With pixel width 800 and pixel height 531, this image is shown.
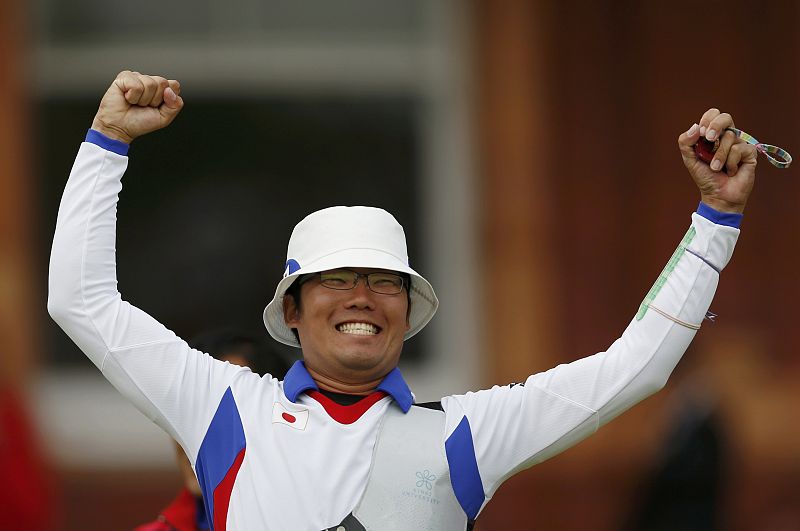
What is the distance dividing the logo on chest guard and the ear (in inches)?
19.2

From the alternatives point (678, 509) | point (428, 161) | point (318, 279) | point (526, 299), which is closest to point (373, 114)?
point (428, 161)

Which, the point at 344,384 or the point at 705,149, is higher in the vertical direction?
the point at 705,149

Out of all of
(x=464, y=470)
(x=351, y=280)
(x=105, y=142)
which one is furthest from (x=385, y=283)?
(x=105, y=142)

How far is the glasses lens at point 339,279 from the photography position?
10.9 feet

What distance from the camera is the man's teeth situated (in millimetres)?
3275

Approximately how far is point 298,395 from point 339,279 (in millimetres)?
266

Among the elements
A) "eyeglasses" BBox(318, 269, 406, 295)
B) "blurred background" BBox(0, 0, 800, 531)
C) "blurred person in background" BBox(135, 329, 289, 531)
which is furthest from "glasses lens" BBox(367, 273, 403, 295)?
"blurred background" BBox(0, 0, 800, 531)

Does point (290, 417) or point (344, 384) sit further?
point (344, 384)

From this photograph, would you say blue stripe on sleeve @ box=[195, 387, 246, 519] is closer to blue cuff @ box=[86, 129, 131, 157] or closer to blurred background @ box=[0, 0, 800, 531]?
blue cuff @ box=[86, 129, 131, 157]

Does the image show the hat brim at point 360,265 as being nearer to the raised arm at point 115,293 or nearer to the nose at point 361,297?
the nose at point 361,297

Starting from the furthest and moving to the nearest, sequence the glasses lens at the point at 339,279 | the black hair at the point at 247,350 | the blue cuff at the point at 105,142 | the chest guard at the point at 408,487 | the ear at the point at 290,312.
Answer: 1. the black hair at the point at 247,350
2. the ear at the point at 290,312
3. the glasses lens at the point at 339,279
4. the blue cuff at the point at 105,142
5. the chest guard at the point at 408,487

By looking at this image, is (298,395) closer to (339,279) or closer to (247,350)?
(339,279)

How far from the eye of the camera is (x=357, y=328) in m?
3.28

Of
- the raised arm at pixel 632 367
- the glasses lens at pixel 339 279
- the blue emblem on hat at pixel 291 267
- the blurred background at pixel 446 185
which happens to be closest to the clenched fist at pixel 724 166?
the raised arm at pixel 632 367
